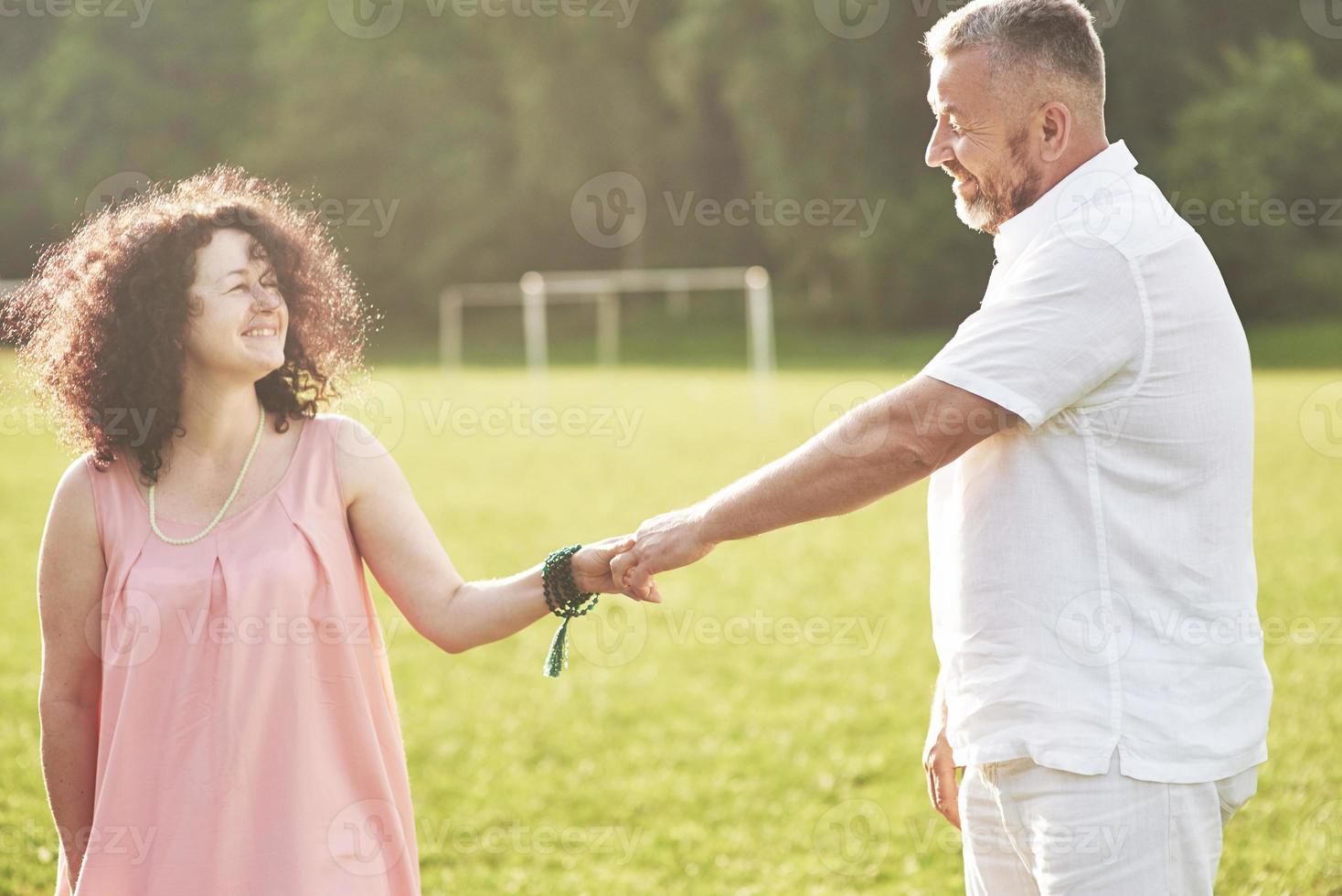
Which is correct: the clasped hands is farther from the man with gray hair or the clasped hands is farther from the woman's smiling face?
the woman's smiling face

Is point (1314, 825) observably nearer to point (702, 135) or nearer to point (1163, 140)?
point (1163, 140)

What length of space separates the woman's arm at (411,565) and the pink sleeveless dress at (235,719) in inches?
4.4

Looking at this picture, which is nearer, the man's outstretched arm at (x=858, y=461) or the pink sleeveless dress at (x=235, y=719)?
the man's outstretched arm at (x=858, y=461)

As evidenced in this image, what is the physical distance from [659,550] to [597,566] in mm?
186

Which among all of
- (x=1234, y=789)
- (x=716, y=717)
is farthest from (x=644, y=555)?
(x=716, y=717)

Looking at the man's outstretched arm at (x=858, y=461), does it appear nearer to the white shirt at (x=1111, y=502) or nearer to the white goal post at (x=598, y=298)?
the white shirt at (x=1111, y=502)

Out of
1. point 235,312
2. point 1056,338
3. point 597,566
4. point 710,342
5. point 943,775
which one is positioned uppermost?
point 710,342

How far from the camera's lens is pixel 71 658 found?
2568 mm

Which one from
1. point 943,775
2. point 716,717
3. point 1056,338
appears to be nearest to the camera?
point 1056,338

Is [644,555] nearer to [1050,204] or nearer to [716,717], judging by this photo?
[1050,204]

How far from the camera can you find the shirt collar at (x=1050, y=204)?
2369 millimetres

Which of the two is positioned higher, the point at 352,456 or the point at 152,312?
the point at 152,312

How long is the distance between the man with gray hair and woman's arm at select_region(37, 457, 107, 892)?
133cm

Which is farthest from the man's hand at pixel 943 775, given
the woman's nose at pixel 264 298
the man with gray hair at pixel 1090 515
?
the woman's nose at pixel 264 298
